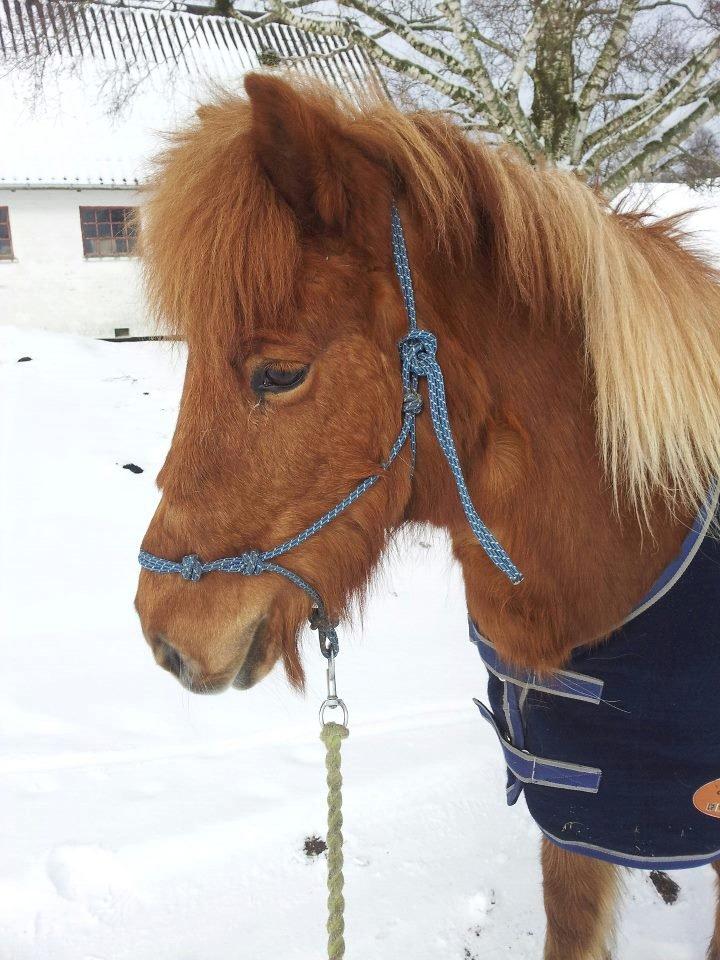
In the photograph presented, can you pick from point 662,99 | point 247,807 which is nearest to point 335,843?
point 247,807

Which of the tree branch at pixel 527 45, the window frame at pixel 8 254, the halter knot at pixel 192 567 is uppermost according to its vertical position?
the tree branch at pixel 527 45

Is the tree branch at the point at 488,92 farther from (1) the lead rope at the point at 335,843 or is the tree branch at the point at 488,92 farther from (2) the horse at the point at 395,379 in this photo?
(1) the lead rope at the point at 335,843

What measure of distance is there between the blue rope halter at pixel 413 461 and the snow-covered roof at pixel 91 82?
12.8 metres

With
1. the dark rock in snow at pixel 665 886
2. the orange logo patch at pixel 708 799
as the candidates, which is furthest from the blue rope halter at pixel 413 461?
the dark rock in snow at pixel 665 886

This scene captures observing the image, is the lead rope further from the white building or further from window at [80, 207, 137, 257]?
window at [80, 207, 137, 257]

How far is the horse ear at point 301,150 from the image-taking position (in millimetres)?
995

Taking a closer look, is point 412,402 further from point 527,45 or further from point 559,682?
point 527,45

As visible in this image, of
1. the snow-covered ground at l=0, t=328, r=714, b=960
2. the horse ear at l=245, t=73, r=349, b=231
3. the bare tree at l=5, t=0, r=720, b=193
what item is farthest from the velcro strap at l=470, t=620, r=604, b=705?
the bare tree at l=5, t=0, r=720, b=193

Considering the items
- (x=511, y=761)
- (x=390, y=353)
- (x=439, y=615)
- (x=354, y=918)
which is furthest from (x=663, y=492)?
(x=439, y=615)

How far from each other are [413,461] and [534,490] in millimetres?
226

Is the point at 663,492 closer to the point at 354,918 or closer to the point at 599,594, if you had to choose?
the point at 599,594

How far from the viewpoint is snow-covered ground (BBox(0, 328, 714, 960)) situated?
2158 mm

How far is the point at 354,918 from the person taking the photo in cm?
223

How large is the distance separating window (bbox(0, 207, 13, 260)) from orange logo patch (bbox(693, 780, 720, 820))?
14018mm
